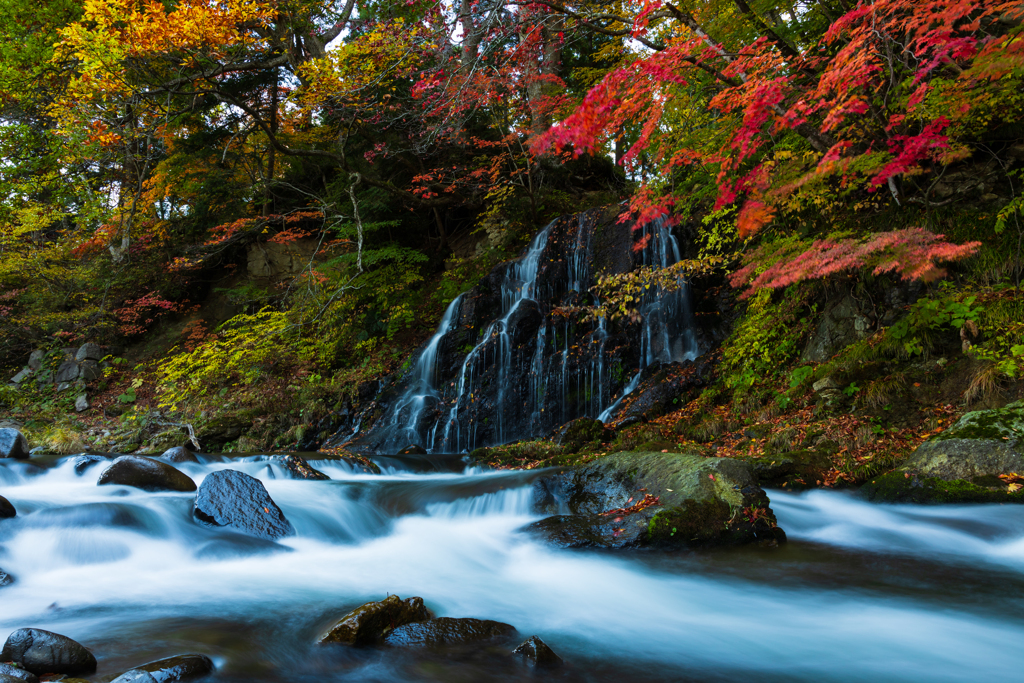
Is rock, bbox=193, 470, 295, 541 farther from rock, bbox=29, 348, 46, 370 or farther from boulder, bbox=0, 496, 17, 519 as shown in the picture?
rock, bbox=29, 348, 46, 370

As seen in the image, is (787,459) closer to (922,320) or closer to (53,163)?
(922,320)

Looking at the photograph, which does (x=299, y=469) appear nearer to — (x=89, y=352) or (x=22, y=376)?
(x=89, y=352)

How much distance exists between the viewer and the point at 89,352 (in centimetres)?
1603

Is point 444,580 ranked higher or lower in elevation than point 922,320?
lower

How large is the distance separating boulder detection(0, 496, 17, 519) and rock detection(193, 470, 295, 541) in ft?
4.43

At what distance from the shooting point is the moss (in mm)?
4371

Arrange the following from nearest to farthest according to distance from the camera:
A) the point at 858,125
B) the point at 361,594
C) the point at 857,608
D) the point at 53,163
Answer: the point at 857,608
the point at 361,594
the point at 858,125
the point at 53,163

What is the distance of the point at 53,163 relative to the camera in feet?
49.3

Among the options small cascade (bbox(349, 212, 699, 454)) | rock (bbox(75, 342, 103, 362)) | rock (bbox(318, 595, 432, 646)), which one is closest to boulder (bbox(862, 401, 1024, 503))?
small cascade (bbox(349, 212, 699, 454))

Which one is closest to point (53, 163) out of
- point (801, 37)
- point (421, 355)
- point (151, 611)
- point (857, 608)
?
point (421, 355)

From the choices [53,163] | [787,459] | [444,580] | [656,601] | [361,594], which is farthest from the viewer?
[53,163]

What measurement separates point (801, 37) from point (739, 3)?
2.89 meters

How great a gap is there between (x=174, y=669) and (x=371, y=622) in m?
0.88

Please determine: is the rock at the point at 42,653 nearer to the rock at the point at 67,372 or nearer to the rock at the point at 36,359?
the rock at the point at 67,372
